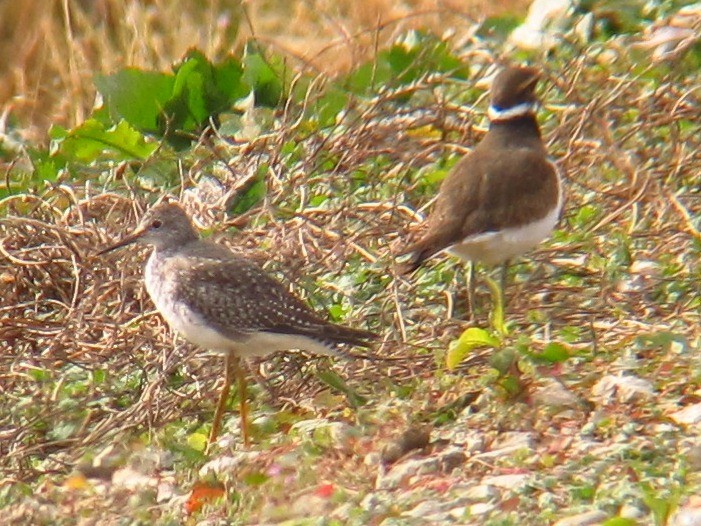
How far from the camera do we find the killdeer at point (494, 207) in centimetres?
758

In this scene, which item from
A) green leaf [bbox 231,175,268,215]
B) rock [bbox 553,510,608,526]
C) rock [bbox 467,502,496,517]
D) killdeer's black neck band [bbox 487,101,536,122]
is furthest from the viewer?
green leaf [bbox 231,175,268,215]

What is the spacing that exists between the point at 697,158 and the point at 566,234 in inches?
34.8

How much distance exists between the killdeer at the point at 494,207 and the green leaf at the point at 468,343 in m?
0.78

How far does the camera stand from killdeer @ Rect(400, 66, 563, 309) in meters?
7.58

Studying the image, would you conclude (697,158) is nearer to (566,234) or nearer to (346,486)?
(566,234)

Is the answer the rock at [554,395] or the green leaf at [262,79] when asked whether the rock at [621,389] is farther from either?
the green leaf at [262,79]

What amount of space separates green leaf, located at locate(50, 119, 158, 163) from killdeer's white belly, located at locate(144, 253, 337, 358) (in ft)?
8.45

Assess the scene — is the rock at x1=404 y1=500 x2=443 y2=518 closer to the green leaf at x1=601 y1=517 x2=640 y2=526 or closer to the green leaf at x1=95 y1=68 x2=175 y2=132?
the green leaf at x1=601 y1=517 x2=640 y2=526

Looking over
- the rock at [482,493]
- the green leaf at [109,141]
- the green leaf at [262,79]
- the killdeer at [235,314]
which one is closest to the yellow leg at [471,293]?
the killdeer at [235,314]

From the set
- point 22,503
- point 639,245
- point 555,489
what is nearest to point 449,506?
point 555,489

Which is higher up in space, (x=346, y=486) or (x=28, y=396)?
(x=346, y=486)

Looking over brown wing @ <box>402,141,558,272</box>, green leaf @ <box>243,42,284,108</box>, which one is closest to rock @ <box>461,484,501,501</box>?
brown wing @ <box>402,141,558,272</box>

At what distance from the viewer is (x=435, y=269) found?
27.8 ft

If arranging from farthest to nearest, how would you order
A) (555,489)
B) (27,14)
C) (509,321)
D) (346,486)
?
(27,14) → (509,321) → (346,486) → (555,489)
